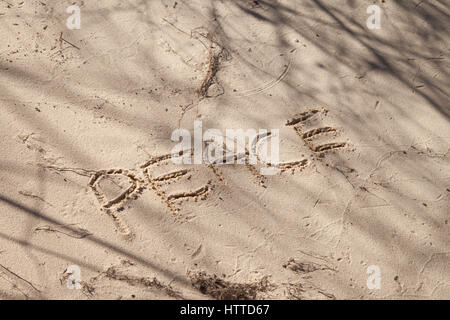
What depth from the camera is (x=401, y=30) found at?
4750 millimetres

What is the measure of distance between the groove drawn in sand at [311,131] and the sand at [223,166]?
0.8 inches

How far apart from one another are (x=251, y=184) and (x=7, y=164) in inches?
88.0

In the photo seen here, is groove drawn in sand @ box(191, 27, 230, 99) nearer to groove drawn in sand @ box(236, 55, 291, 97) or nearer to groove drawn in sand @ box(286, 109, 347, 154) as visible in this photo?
groove drawn in sand @ box(236, 55, 291, 97)

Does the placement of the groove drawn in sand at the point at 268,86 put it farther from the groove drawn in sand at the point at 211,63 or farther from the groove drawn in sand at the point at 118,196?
the groove drawn in sand at the point at 118,196

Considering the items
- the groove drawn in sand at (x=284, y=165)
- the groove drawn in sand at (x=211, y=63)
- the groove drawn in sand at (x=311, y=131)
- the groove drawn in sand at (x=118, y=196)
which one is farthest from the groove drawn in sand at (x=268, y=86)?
the groove drawn in sand at (x=118, y=196)

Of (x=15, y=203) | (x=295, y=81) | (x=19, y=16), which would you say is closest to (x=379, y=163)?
(x=295, y=81)

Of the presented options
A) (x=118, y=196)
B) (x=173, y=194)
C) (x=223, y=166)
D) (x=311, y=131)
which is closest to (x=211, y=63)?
(x=223, y=166)

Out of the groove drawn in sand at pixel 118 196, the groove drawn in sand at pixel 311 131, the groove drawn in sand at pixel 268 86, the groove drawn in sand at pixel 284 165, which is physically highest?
the groove drawn in sand at pixel 268 86

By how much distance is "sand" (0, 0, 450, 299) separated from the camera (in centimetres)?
375

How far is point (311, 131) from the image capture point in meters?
4.27

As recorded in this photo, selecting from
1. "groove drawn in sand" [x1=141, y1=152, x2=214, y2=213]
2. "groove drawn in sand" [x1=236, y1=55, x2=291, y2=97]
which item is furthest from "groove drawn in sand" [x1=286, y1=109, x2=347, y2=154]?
"groove drawn in sand" [x1=141, y1=152, x2=214, y2=213]

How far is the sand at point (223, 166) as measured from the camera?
3750mm

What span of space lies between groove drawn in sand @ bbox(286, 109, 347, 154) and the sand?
0.07ft
